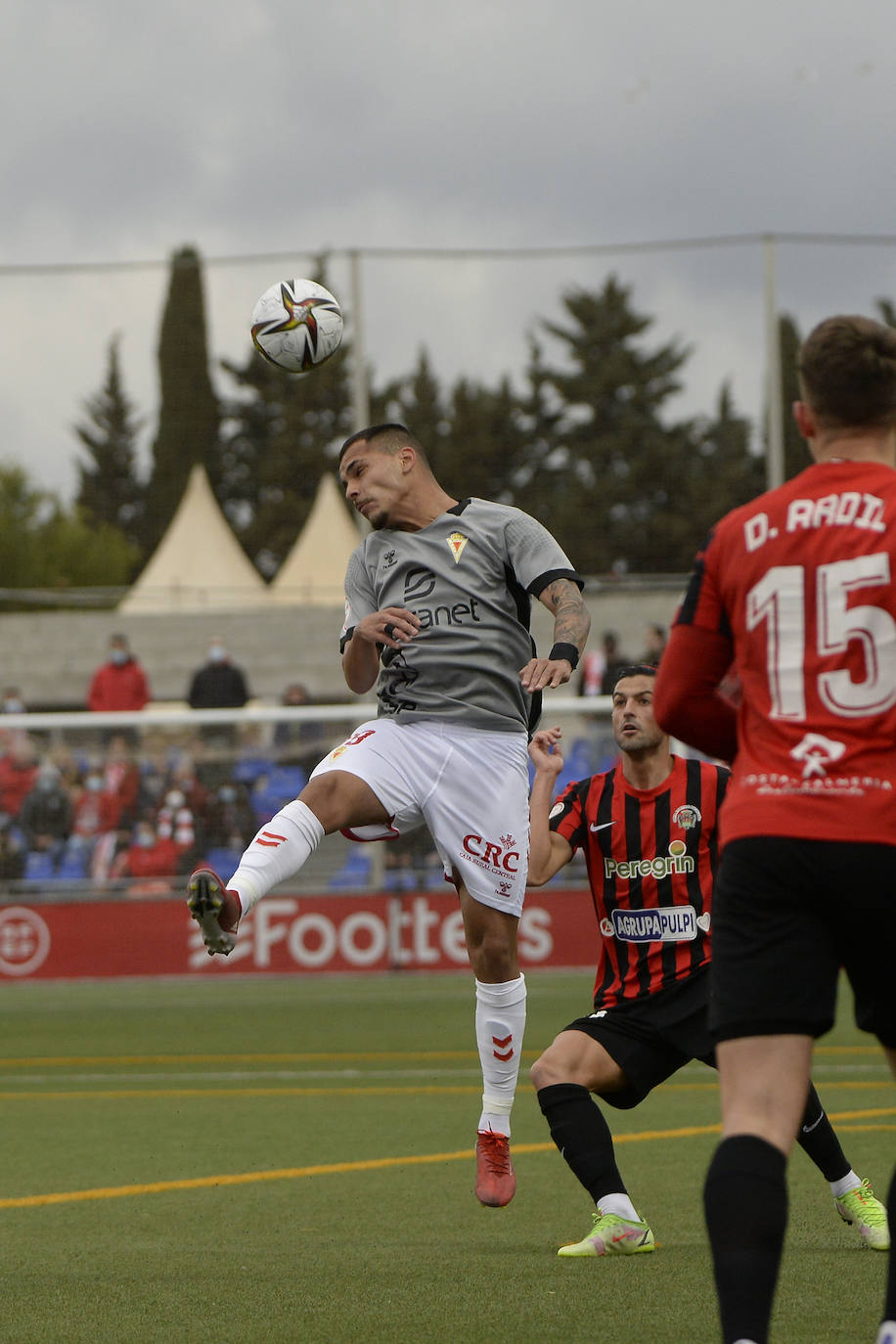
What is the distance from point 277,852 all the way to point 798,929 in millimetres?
2541

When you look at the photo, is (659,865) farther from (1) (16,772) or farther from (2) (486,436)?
(2) (486,436)

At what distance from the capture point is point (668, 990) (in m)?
5.88

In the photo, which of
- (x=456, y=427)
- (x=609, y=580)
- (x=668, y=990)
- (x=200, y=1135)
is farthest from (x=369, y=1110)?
(x=456, y=427)

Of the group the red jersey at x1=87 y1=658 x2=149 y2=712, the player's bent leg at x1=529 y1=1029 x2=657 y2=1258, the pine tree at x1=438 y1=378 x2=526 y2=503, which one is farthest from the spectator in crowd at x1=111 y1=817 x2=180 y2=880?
the pine tree at x1=438 y1=378 x2=526 y2=503

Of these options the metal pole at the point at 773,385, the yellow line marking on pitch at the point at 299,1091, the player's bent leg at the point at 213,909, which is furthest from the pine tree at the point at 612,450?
the player's bent leg at the point at 213,909

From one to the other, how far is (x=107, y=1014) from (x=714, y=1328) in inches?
430

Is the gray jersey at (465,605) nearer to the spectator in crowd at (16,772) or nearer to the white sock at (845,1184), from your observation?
the white sock at (845,1184)

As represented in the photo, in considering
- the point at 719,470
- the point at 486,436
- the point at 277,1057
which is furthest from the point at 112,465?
the point at 277,1057

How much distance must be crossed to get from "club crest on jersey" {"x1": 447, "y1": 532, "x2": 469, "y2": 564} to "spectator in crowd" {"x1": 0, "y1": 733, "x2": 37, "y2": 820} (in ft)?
39.4

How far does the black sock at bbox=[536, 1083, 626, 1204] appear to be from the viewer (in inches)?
223

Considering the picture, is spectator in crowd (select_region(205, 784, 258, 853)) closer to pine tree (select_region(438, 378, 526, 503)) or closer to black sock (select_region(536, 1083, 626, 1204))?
black sock (select_region(536, 1083, 626, 1204))

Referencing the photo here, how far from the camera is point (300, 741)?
17.7 metres

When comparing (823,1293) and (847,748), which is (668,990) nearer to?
(823,1293)

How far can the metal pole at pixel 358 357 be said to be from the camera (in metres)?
22.1
